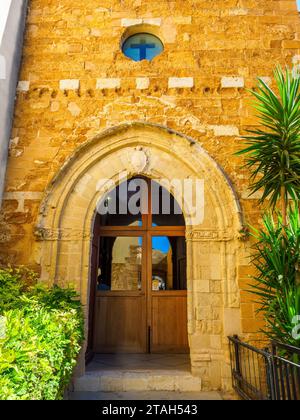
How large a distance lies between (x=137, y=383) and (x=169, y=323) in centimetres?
133

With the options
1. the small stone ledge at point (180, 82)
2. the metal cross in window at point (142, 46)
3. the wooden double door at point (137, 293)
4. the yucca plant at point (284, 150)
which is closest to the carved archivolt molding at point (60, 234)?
the wooden double door at point (137, 293)

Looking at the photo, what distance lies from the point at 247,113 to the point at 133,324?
3757 millimetres

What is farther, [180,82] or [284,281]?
[180,82]

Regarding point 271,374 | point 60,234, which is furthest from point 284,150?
point 60,234

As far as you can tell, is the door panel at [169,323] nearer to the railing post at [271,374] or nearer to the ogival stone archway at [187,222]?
the ogival stone archway at [187,222]

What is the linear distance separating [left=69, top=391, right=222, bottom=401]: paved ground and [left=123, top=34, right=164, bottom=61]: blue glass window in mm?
4872

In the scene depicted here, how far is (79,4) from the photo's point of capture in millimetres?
5418

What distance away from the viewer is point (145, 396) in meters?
3.61

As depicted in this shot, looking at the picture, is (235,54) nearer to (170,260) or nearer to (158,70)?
(158,70)

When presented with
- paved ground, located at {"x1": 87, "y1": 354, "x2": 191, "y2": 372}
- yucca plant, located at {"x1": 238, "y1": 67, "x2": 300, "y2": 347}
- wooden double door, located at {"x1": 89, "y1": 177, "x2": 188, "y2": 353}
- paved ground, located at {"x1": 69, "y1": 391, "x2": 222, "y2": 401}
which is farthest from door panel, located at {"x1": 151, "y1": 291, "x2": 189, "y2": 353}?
yucca plant, located at {"x1": 238, "y1": 67, "x2": 300, "y2": 347}

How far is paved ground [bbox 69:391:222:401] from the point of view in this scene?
141 inches

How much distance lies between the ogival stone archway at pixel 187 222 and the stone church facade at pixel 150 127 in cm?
1

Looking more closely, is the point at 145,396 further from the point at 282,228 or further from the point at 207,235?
the point at 282,228

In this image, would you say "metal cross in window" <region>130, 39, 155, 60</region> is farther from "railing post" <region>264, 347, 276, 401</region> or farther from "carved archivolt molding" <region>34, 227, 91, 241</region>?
"railing post" <region>264, 347, 276, 401</region>
